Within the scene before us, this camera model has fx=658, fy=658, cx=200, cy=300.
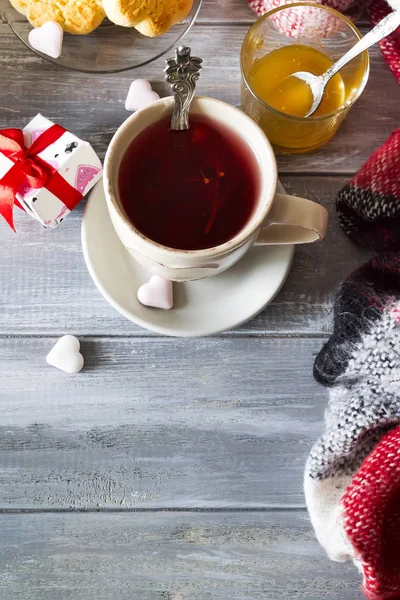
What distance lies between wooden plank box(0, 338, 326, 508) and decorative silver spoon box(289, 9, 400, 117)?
0.30m

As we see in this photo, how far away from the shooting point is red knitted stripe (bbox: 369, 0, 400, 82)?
2.75ft

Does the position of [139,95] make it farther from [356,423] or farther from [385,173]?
[356,423]

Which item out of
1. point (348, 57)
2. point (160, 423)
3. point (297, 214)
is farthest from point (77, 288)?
point (348, 57)

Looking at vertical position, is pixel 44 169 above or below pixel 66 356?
above

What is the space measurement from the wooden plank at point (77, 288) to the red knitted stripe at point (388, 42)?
220 mm

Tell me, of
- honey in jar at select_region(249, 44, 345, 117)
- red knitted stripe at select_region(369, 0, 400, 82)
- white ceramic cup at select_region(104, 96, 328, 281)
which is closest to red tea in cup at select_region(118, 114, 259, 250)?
white ceramic cup at select_region(104, 96, 328, 281)

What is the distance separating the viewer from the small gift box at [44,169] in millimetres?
748

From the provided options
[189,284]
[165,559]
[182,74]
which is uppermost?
[182,74]

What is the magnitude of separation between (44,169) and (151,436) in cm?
34

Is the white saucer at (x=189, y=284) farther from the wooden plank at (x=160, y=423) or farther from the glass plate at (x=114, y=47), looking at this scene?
the glass plate at (x=114, y=47)

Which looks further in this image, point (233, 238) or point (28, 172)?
point (28, 172)

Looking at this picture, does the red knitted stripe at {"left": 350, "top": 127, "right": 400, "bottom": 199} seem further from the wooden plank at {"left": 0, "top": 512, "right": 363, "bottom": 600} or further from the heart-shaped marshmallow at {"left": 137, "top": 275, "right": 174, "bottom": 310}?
the wooden plank at {"left": 0, "top": 512, "right": 363, "bottom": 600}

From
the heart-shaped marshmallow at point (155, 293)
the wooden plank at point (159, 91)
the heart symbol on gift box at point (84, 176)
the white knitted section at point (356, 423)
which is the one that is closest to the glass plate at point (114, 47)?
the wooden plank at point (159, 91)

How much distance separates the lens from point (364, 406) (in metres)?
0.74
